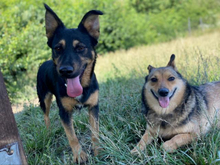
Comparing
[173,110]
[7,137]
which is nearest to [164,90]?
[173,110]

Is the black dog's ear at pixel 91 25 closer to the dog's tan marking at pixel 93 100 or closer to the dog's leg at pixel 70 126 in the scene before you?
the dog's tan marking at pixel 93 100

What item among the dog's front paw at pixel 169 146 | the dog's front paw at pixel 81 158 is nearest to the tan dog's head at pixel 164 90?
the dog's front paw at pixel 169 146

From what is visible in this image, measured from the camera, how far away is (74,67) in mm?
2850

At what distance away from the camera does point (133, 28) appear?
726 inches

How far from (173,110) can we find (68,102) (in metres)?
1.56

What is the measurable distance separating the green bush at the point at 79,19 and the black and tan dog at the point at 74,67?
609 centimetres

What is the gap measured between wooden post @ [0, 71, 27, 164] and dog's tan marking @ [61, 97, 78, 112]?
3.15ft

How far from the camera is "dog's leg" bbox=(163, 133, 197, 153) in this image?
2906 millimetres

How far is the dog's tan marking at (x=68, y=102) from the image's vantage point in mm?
3171

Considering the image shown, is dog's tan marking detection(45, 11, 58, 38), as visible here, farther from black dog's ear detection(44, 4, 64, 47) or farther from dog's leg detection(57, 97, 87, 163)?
dog's leg detection(57, 97, 87, 163)

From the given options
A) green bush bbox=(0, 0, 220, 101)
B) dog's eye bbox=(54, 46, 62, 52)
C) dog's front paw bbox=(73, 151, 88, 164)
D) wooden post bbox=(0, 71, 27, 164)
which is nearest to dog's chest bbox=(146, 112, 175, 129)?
dog's front paw bbox=(73, 151, 88, 164)

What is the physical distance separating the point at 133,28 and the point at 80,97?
53.0 ft

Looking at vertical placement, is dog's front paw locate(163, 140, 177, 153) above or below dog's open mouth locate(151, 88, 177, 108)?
below

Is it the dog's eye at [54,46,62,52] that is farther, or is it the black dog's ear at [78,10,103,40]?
the black dog's ear at [78,10,103,40]
